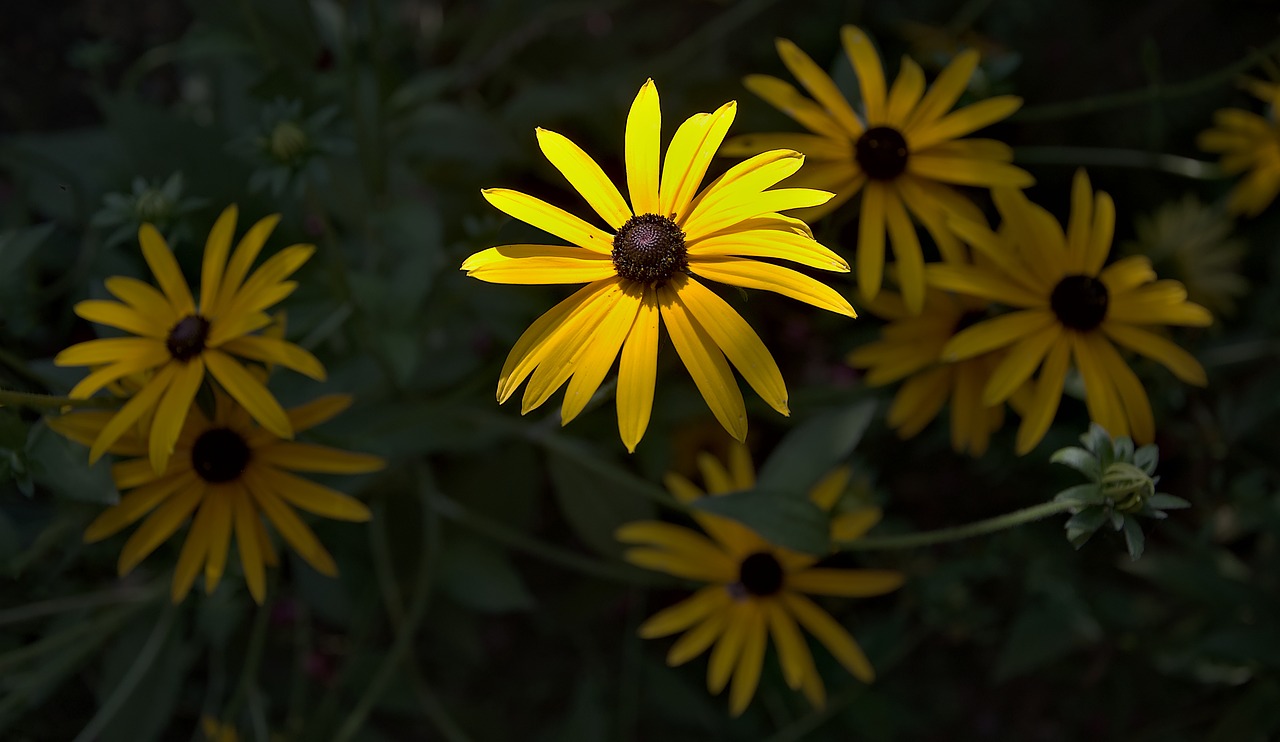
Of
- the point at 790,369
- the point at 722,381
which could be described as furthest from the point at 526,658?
the point at 722,381

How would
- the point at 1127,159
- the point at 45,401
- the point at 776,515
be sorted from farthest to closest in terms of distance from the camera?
the point at 1127,159
the point at 776,515
the point at 45,401

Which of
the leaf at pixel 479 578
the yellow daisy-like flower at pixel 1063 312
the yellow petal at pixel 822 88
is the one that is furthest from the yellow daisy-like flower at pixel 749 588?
the yellow petal at pixel 822 88

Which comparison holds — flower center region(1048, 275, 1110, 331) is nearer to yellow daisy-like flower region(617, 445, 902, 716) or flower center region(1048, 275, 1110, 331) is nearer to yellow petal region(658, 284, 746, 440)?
yellow daisy-like flower region(617, 445, 902, 716)

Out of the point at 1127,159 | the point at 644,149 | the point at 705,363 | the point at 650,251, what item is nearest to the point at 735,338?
the point at 705,363

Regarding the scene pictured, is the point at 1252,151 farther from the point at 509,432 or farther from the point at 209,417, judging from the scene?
the point at 209,417

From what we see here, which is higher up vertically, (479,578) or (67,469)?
(479,578)

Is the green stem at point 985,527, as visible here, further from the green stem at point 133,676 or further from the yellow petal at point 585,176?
the green stem at point 133,676

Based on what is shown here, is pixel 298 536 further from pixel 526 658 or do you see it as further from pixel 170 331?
pixel 526 658
